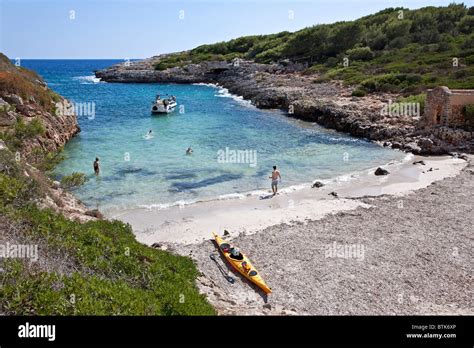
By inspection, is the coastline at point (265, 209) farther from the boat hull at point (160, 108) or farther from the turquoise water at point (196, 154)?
the boat hull at point (160, 108)

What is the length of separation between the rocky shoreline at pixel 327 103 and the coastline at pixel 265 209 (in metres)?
6.22

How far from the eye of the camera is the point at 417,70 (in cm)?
4972

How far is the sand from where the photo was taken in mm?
10766

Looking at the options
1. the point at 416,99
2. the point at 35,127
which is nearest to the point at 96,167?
the point at 35,127

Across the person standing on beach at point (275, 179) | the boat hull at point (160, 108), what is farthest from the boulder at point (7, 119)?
the boat hull at point (160, 108)

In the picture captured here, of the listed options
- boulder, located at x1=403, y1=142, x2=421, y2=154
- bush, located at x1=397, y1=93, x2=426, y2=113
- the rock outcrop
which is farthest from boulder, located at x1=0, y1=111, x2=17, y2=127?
bush, located at x1=397, y1=93, x2=426, y2=113

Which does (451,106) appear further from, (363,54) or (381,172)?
(363,54)

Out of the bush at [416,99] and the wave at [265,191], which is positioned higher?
the bush at [416,99]

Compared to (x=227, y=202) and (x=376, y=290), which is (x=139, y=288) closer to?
(x=376, y=290)

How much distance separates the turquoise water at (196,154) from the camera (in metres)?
21.4

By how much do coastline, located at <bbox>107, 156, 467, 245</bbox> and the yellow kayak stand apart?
1717mm
